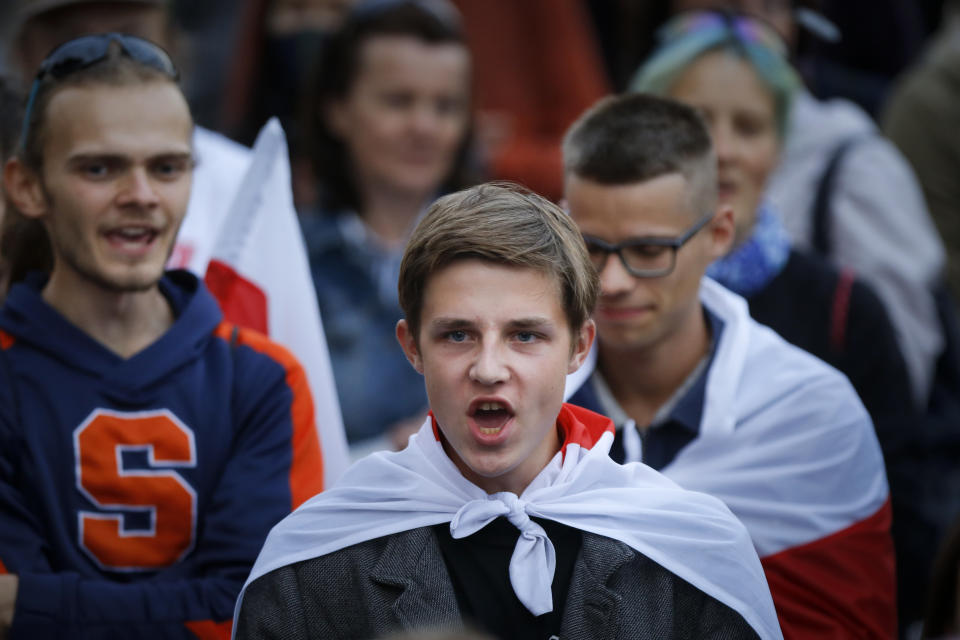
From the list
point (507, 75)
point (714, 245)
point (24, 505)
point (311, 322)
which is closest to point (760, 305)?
point (714, 245)

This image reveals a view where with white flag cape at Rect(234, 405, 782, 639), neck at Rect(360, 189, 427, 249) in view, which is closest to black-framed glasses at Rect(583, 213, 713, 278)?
white flag cape at Rect(234, 405, 782, 639)

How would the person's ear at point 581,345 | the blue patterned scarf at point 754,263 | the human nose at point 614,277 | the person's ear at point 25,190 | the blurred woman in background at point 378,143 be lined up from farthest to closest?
the blurred woman in background at point 378,143 < the blue patterned scarf at point 754,263 < the human nose at point 614,277 < the person's ear at point 25,190 < the person's ear at point 581,345

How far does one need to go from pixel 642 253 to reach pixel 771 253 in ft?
4.04

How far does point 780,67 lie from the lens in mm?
5402

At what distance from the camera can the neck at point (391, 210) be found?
5.89m

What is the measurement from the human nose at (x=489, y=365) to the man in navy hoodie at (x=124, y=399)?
83 centimetres

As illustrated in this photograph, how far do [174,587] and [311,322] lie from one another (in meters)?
1.17

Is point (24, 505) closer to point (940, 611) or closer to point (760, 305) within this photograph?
point (940, 611)

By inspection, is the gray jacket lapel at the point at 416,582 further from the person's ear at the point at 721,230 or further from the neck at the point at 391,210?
the neck at the point at 391,210

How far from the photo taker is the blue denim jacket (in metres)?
5.36

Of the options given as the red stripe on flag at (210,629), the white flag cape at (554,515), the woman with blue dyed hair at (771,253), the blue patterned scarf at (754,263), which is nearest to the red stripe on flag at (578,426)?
the white flag cape at (554,515)

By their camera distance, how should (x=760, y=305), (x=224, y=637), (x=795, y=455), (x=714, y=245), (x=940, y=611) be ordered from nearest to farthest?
(x=940, y=611) < (x=224, y=637) < (x=795, y=455) < (x=714, y=245) < (x=760, y=305)

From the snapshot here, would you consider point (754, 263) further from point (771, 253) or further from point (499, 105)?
point (499, 105)

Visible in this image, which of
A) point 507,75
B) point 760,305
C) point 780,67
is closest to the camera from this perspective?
point 760,305
